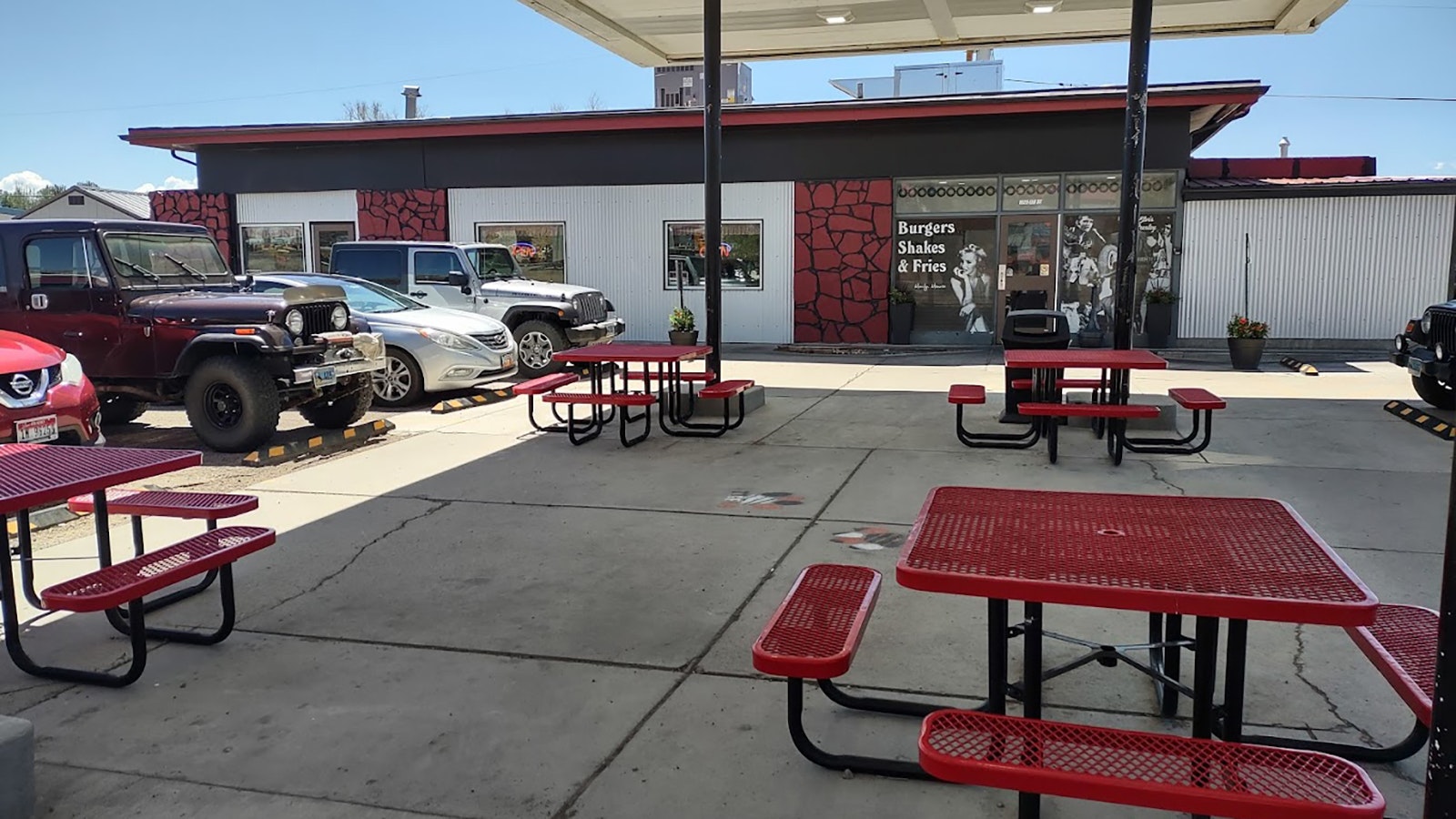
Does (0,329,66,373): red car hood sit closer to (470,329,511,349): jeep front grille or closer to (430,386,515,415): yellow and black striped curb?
(430,386,515,415): yellow and black striped curb

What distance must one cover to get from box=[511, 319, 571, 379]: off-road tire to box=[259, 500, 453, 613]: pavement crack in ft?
22.9

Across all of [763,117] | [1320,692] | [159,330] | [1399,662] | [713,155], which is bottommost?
[1320,692]

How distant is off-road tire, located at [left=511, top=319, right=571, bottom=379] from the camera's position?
13742 millimetres

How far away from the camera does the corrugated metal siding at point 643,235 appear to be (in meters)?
18.9

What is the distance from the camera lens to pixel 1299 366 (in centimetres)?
1444

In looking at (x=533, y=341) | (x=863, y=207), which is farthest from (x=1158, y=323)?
(x=533, y=341)

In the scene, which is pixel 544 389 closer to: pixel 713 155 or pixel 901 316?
pixel 713 155

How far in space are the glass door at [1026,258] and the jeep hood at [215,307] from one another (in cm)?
1261

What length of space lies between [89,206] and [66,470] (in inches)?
1599

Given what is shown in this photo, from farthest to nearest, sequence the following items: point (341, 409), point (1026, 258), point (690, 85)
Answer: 1. point (690, 85)
2. point (1026, 258)
3. point (341, 409)

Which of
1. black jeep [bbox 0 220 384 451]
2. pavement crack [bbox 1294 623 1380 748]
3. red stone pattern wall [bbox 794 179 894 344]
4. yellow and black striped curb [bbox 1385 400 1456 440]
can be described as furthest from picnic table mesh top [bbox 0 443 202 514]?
red stone pattern wall [bbox 794 179 894 344]

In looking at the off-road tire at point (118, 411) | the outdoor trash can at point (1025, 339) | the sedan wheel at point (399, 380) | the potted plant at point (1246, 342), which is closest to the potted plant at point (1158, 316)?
the potted plant at point (1246, 342)

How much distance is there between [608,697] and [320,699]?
1.09 metres

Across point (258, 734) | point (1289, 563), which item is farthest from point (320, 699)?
point (1289, 563)
